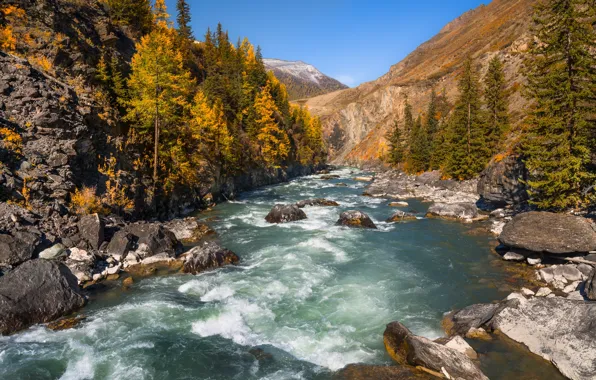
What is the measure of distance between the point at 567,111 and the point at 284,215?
21.2 metres

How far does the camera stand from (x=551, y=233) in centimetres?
1584

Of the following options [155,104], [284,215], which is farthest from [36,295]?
[284,215]

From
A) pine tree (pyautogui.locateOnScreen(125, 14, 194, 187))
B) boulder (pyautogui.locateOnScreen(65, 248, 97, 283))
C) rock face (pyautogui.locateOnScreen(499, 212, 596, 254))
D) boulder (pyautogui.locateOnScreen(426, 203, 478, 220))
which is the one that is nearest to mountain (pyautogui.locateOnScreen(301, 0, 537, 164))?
boulder (pyautogui.locateOnScreen(426, 203, 478, 220))

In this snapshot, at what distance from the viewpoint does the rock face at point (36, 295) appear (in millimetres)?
11156

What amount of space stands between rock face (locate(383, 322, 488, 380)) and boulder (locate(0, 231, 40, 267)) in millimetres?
16155

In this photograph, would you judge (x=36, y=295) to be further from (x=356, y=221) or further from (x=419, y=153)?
(x=419, y=153)

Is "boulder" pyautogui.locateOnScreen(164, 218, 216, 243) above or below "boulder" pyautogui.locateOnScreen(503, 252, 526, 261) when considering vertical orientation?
above

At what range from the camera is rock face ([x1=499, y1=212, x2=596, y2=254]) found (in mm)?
15087

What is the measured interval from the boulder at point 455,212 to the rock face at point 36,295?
2721cm

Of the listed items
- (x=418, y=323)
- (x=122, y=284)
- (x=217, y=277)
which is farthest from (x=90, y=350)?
(x=418, y=323)

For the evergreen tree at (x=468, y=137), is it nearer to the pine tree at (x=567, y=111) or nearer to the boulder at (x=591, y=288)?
the pine tree at (x=567, y=111)

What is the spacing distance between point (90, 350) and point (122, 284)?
16.9 feet

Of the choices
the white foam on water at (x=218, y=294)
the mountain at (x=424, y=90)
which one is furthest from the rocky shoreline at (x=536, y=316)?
the mountain at (x=424, y=90)

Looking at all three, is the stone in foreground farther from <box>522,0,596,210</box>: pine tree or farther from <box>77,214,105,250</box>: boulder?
<box>77,214,105,250</box>: boulder
